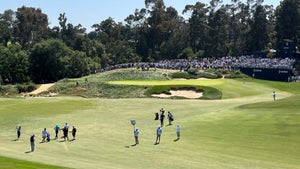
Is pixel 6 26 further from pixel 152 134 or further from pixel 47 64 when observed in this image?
pixel 152 134

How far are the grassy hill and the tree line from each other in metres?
44.6

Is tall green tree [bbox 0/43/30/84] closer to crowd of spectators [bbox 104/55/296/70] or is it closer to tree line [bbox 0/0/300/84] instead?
tree line [bbox 0/0/300/84]

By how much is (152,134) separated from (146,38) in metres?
123

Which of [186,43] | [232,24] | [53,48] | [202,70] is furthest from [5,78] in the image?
[232,24]

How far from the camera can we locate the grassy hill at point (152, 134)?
36.9 m

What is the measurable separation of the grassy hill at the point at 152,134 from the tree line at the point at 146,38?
146 feet

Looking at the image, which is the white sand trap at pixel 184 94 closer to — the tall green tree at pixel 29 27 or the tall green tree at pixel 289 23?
the tall green tree at pixel 289 23

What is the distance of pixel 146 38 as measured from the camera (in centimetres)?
16938

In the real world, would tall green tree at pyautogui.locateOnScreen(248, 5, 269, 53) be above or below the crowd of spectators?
above

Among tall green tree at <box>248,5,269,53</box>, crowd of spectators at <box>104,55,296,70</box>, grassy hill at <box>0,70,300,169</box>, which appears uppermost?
tall green tree at <box>248,5,269,53</box>

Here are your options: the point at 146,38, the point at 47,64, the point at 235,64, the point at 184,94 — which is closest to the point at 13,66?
the point at 47,64

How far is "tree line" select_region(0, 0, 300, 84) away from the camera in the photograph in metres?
114

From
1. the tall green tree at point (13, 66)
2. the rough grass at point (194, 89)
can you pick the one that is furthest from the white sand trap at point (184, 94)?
the tall green tree at point (13, 66)

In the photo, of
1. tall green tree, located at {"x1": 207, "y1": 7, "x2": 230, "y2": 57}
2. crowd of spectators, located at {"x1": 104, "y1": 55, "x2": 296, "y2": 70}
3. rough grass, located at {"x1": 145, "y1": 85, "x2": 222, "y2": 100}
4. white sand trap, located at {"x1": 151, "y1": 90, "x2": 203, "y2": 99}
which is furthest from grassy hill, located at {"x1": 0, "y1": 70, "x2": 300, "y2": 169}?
tall green tree, located at {"x1": 207, "y1": 7, "x2": 230, "y2": 57}
